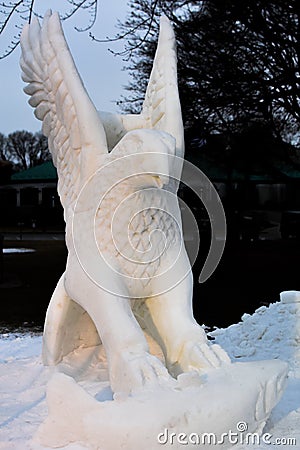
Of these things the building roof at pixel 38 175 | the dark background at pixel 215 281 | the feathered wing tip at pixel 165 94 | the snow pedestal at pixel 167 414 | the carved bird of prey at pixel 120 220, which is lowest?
the dark background at pixel 215 281

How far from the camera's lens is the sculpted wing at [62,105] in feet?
10.1

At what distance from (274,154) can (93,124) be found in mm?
9033

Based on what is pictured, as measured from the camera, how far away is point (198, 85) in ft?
33.9

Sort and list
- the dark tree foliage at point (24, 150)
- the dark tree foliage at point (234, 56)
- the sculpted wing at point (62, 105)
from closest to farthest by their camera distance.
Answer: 1. the sculpted wing at point (62, 105)
2. the dark tree foliage at point (234, 56)
3. the dark tree foliage at point (24, 150)

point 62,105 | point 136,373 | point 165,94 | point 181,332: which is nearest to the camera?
point 136,373

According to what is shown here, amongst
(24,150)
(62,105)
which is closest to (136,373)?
(62,105)

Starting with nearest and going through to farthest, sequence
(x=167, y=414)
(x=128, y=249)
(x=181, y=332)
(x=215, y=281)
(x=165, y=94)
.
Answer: (x=167, y=414)
(x=181, y=332)
(x=128, y=249)
(x=165, y=94)
(x=215, y=281)

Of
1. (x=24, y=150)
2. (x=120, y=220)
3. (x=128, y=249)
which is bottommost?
(x=128, y=249)

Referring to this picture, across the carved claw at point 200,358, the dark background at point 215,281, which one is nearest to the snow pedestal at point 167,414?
the carved claw at point 200,358

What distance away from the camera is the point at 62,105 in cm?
316

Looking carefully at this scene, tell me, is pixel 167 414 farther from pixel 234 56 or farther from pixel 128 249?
pixel 234 56

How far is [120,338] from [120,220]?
0.63 metres

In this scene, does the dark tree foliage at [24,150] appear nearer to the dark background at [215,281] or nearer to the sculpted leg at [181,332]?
the dark background at [215,281]

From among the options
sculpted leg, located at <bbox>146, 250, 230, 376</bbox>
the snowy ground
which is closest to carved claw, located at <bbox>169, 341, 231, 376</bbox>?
sculpted leg, located at <bbox>146, 250, 230, 376</bbox>
